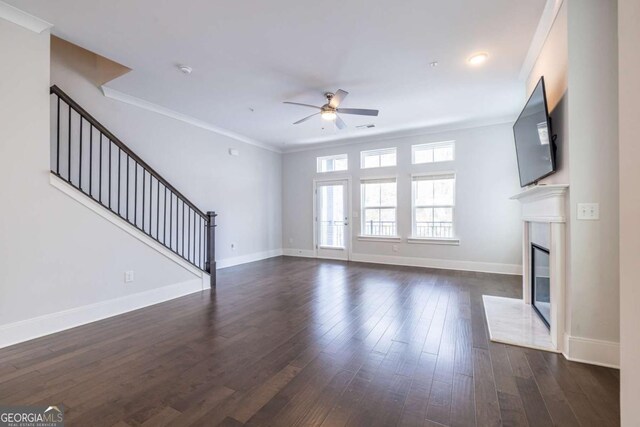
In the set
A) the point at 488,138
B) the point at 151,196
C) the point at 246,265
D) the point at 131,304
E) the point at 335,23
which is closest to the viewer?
the point at 335,23

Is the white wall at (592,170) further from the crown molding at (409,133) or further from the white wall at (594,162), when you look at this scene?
the crown molding at (409,133)

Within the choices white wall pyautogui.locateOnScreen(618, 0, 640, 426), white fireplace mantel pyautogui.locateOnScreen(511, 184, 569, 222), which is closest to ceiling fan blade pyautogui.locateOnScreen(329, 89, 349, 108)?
white fireplace mantel pyautogui.locateOnScreen(511, 184, 569, 222)

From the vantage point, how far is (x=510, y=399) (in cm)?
177

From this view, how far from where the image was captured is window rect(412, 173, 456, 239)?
5.73 m

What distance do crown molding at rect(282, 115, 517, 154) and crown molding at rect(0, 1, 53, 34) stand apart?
504 centimetres

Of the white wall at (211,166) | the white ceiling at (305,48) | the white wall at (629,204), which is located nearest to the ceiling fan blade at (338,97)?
the white ceiling at (305,48)

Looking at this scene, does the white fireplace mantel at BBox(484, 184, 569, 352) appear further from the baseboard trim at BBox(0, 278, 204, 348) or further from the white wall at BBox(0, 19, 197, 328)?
the white wall at BBox(0, 19, 197, 328)

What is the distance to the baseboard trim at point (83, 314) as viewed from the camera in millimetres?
2520

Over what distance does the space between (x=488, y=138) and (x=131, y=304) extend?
6494mm

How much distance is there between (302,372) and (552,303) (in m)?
2.30

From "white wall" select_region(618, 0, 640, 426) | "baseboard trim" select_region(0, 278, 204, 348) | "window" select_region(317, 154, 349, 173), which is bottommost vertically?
"baseboard trim" select_region(0, 278, 204, 348)

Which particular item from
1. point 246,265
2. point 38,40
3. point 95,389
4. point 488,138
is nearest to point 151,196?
point 38,40

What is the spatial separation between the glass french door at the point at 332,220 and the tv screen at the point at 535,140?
4.02 m

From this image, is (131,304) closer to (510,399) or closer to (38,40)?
(38,40)
